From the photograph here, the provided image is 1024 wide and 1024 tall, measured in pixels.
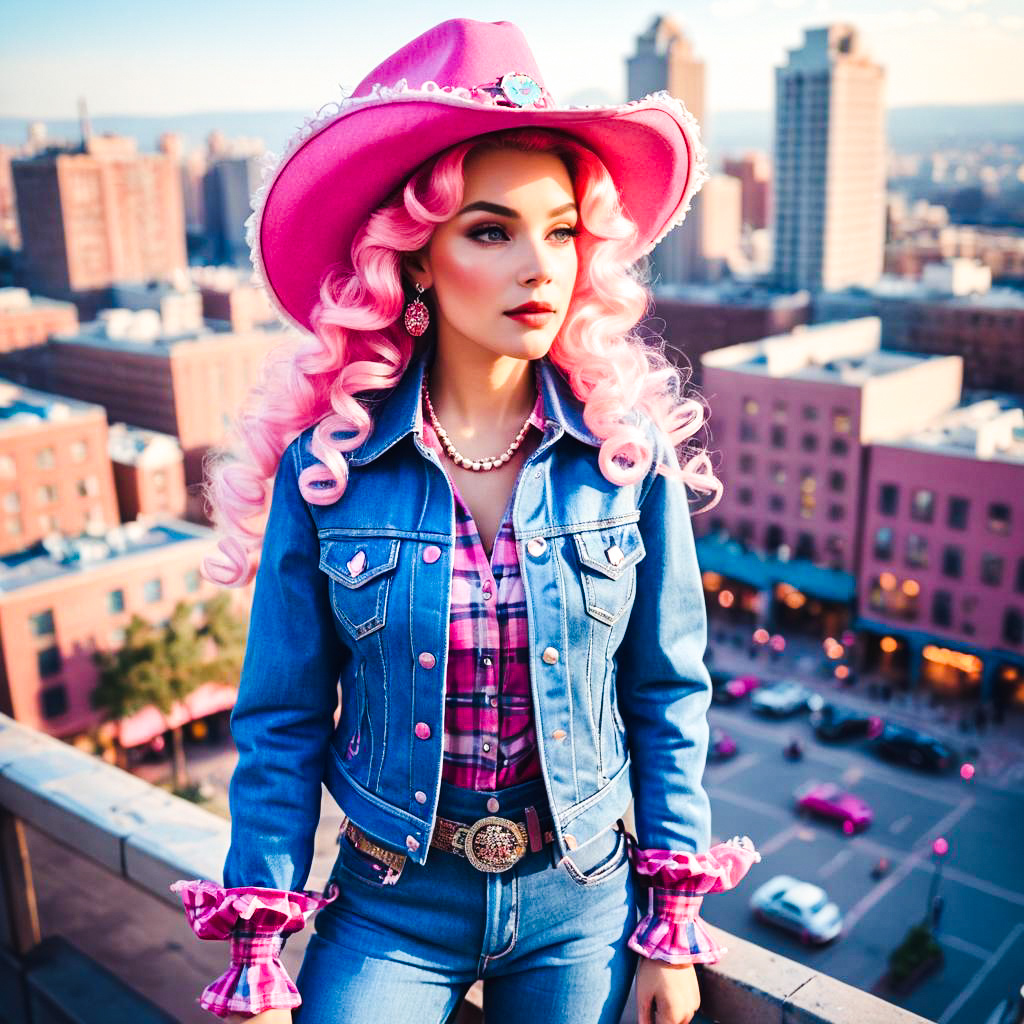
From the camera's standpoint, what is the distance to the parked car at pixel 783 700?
29.0 meters

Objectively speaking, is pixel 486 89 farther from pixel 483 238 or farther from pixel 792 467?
pixel 792 467

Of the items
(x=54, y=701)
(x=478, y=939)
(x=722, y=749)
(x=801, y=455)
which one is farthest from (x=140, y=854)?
(x=801, y=455)

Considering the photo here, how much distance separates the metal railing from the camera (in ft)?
8.46

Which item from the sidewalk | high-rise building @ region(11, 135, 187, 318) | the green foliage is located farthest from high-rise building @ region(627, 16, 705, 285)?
the green foliage

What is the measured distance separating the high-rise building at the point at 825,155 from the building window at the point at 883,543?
52.7 m

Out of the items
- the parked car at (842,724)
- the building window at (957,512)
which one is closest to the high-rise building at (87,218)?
the building window at (957,512)

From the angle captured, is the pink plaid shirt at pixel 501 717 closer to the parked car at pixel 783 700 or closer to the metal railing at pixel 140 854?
the metal railing at pixel 140 854

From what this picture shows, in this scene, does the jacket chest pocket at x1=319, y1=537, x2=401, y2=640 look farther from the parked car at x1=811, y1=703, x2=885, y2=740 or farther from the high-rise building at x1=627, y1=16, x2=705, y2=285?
the high-rise building at x1=627, y1=16, x2=705, y2=285


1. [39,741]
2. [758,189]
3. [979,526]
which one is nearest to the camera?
[39,741]

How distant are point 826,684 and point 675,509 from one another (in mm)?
30634

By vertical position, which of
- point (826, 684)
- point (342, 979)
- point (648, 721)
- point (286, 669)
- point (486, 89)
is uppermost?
point (486, 89)

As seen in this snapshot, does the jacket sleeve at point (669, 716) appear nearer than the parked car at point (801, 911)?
Yes

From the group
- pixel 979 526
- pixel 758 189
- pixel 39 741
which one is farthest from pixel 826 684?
pixel 758 189

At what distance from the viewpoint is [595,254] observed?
2918 millimetres
